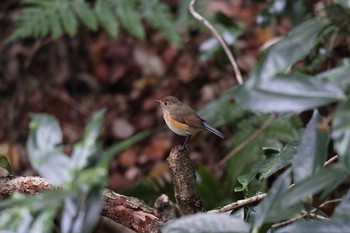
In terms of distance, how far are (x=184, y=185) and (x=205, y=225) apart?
80cm

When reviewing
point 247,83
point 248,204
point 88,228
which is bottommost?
point 248,204

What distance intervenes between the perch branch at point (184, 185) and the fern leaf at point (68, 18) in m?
1.75

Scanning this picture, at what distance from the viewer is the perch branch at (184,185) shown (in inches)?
69.3

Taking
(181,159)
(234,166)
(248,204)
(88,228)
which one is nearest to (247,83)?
(88,228)

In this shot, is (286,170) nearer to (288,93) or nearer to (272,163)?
(288,93)

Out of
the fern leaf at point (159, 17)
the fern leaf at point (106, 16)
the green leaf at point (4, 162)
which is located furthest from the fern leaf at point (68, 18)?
the green leaf at point (4, 162)

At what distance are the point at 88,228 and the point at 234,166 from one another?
2.18 metres

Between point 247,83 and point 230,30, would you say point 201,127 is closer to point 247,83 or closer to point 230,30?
point 230,30

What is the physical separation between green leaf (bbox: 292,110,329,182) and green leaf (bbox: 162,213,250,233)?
11cm

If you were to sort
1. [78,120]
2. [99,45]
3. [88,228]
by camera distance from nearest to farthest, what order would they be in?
[88,228] < [78,120] < [99,45]

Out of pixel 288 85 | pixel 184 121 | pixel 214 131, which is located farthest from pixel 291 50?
pixel 184 121

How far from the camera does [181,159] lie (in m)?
1.87

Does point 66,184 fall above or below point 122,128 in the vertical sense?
above

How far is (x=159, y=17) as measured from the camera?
3615 mm
